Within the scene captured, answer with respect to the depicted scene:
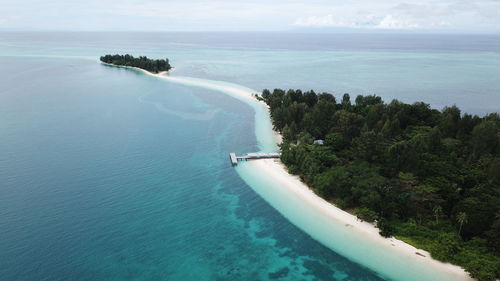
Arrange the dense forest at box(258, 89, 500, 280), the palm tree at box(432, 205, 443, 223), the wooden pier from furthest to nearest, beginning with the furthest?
the wooden pier < the palm tree at box(432, 205, 443, 223) < the dense forest at box(258, 89, 500, 280)

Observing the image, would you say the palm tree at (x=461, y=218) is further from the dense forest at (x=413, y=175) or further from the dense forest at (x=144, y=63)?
the dense forest at (x=144, y=63)

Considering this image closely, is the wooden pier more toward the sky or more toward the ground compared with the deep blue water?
more toward the sky

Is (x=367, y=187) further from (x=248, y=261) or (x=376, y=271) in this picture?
(x=248, y=261)

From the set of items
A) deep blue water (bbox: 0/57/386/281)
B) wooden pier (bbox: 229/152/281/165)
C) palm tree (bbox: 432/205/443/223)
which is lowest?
deep blue water (bbox: 0/57/386/281)

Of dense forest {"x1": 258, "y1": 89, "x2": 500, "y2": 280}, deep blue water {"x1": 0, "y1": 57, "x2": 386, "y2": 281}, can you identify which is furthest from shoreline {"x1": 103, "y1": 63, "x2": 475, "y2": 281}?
deep blue water {"x1": 0, "y1": 57, "x2": 386, "y2": 281}

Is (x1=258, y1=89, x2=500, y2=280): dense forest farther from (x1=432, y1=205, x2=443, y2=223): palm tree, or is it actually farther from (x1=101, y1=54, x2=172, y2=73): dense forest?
(x1=101, y1=54, x2=172, y2=73): dense forest

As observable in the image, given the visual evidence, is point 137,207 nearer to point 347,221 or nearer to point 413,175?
point 347,221

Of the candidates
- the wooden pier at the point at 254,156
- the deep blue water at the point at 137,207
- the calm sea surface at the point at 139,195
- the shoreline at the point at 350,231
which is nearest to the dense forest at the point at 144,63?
the calm sea surface at the point at 139,195
